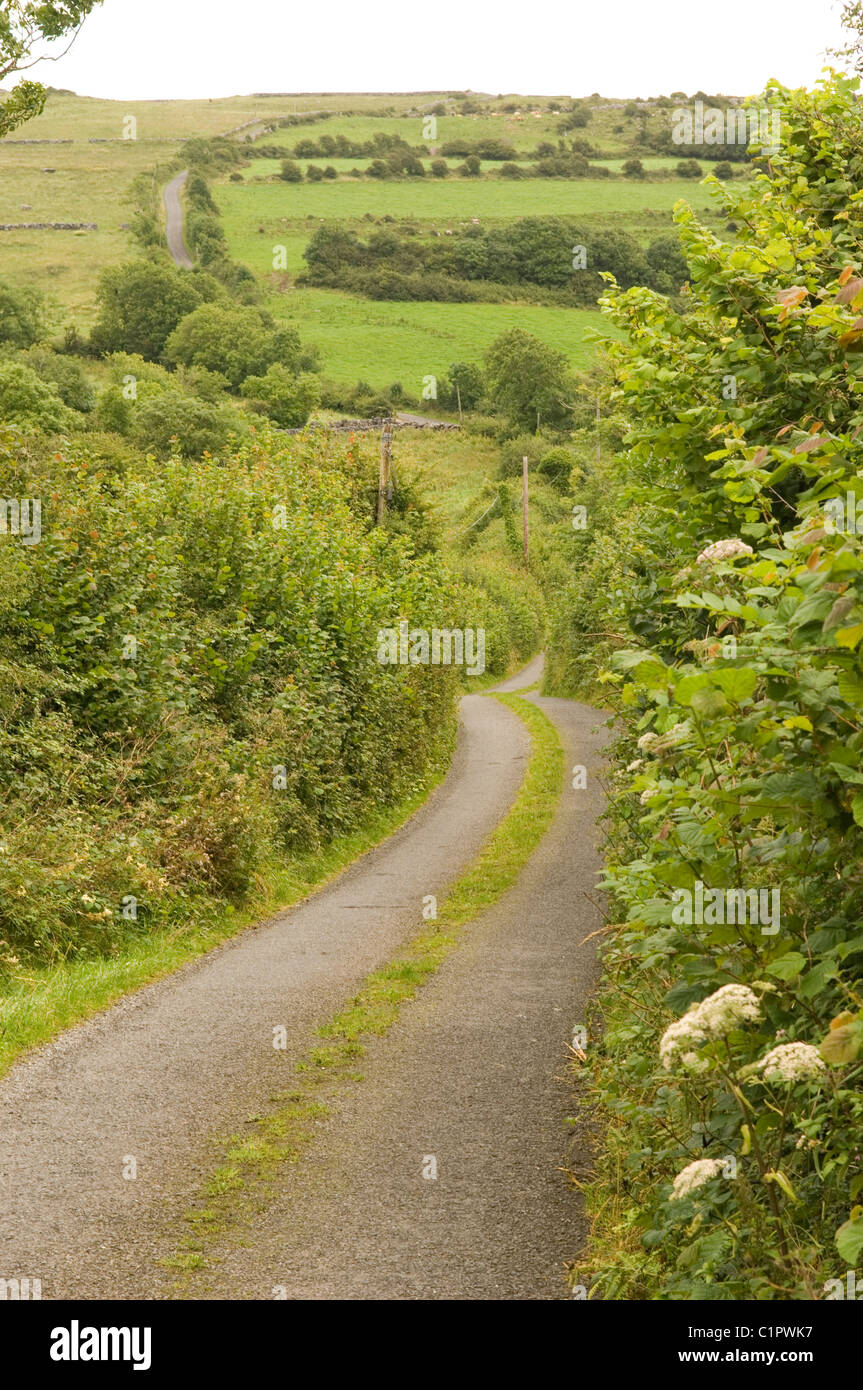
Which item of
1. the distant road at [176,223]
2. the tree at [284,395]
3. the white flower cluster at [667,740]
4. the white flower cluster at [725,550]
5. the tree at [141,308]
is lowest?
the white flower cluster at [667,740]

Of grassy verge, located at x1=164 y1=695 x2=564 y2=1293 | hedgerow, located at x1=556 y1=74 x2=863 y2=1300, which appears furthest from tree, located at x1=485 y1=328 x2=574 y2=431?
hedgerow, located at x1=556 y1=74 x2=863 y2=1300

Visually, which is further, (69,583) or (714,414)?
(69,583)

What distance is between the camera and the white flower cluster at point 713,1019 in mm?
3637

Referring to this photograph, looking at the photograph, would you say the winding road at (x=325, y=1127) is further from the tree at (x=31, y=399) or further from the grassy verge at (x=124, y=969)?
the tree at (x=31, y=399)

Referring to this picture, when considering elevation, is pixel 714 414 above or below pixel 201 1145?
above

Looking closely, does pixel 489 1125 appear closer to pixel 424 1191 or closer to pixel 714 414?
pixel 424 1191

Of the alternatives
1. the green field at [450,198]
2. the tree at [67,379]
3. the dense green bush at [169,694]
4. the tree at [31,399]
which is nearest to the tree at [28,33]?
the dense green bush at [169,694]

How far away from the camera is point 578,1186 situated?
270 inches

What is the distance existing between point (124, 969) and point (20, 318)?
250 feet

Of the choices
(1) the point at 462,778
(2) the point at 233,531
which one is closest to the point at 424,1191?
(2) the point at 233,531

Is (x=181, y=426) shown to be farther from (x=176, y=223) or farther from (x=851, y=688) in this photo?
(x=176, y=223)

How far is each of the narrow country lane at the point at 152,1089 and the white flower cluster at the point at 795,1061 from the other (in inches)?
137

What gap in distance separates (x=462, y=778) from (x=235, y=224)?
113719 millimetres

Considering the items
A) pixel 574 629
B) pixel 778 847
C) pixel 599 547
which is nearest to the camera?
pixel 778 847
